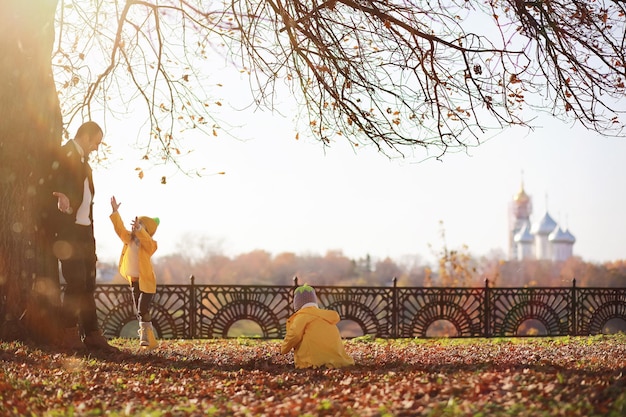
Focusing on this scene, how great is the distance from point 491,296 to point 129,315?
8.61 m

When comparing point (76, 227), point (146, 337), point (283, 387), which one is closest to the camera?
point (283, 387)

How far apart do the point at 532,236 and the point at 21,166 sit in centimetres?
15916

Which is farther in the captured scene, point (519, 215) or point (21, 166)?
point (519, 215)

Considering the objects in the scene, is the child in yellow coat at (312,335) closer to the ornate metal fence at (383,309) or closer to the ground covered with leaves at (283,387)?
the ground covered with leaves at (283,387)

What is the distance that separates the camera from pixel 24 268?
9648 millimetres

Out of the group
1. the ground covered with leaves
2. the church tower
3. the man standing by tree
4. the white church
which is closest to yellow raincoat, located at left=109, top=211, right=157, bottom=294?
the man standing by tree

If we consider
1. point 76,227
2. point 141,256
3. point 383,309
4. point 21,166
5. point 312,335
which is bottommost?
point 383,309

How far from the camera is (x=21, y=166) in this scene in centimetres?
969

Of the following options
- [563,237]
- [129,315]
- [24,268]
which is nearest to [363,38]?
[24,268]

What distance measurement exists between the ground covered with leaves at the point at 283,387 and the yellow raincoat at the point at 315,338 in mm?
296

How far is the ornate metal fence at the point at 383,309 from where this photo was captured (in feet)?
53.0

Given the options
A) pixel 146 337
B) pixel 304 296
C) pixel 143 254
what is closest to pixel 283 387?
pixel 304 296

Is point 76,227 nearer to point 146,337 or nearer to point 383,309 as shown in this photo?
point 146,337

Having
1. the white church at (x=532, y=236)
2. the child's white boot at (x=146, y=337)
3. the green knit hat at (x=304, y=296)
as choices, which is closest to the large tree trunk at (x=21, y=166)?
the child's white boot at (x=146, y=337)
